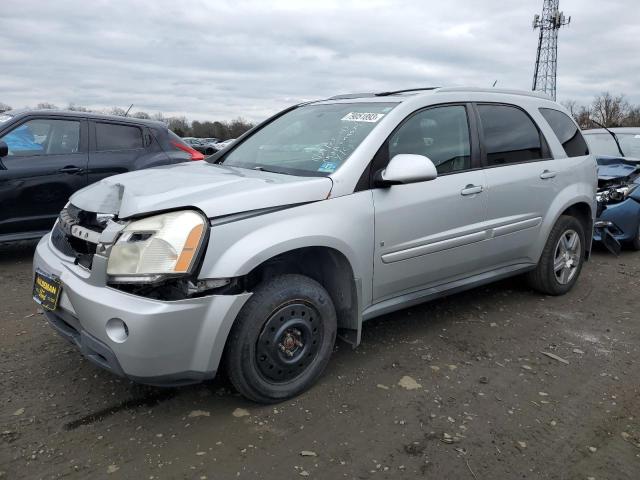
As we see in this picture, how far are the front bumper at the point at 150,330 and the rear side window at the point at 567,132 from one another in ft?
11.0

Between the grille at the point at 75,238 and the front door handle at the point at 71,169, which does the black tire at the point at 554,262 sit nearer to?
the grille at the point at 75,238

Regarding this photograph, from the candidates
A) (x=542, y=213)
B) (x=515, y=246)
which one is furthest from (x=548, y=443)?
(x=542, y=213)

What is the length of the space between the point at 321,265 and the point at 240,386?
86cm

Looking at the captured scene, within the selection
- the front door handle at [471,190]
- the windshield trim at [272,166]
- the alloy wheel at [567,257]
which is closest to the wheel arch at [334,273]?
the windshield trim at [272,166]

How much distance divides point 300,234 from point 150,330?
887 mm

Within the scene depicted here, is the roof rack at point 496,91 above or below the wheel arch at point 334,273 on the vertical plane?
above

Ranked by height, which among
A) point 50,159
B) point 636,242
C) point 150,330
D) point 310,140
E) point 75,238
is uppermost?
point 310,140

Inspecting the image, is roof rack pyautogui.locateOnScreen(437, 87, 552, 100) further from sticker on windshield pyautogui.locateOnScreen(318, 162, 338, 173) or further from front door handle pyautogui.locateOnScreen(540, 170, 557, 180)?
sticker on windshield pyautogui.locateOnScreen(318, 162, 338, 173)

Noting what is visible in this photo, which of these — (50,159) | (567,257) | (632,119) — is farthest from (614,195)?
(632,119)

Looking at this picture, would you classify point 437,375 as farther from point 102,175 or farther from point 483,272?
point 102,175

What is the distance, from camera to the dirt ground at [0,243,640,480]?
7.95 feet

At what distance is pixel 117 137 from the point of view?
634 cm

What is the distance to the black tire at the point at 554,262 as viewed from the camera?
14.9ft

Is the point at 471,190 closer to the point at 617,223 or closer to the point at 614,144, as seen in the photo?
the point at 617,223
